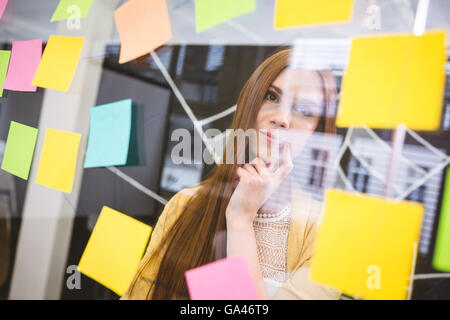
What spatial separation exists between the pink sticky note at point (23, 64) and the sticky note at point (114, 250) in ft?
1.65

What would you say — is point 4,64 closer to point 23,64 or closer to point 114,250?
point 23,64

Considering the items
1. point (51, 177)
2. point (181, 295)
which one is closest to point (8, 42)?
point (51, 177)

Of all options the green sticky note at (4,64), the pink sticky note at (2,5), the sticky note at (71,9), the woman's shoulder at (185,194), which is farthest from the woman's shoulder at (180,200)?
the pink sticky note at (2,5)

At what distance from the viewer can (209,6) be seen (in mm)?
713

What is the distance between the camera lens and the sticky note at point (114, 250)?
0.76m

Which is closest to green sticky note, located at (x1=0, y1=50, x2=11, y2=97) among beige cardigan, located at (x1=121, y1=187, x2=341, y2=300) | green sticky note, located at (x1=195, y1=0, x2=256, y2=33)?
green sticky note, located at (x1=195, y1=0, x2=256, y2=33)

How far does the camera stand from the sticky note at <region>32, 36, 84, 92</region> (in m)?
0.92

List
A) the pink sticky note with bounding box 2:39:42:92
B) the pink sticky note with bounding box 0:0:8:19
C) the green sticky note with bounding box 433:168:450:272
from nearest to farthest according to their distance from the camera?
the green sticky note with bounding box 433:168:450:272 → the pink sticky note with bounding box 2:39:42:92 → the pink sticky note with bounding box 0:0:8:19

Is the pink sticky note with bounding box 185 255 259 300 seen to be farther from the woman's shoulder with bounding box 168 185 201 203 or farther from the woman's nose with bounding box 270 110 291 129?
the woman's nose with bounding box 270 110 291 129

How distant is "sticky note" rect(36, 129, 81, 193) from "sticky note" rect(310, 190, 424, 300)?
659 millimetres

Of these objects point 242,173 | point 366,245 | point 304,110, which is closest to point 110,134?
point 242,173

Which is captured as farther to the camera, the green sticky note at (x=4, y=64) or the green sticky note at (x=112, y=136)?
the green sticky note at (x=4, y=64)

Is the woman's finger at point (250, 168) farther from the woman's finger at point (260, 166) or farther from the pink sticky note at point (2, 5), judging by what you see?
the pink sticky note at point (2, 5)
